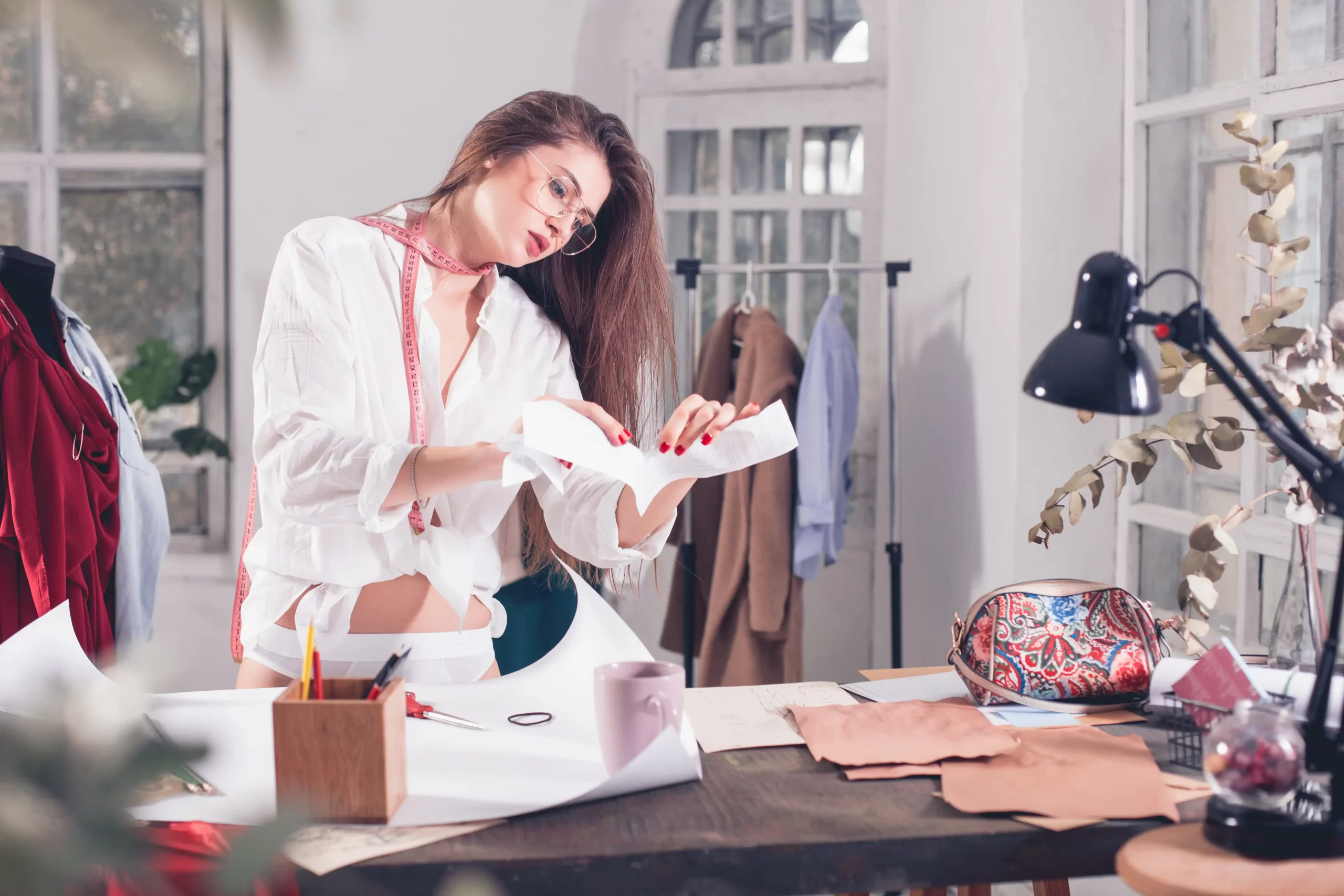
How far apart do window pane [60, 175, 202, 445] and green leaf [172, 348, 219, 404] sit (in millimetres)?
160

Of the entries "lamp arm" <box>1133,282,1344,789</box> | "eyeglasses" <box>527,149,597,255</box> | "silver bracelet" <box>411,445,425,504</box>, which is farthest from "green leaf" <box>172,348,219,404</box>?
"lamp arm" <box>1133,282,1344,789</box>

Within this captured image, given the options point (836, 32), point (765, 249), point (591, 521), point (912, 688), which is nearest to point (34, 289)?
point (591, 521)

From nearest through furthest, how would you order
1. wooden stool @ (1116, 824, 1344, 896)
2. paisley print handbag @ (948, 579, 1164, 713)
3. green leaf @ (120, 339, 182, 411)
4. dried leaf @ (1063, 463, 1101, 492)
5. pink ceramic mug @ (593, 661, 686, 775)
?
1. wooden stool @ (1116, 824, 1344, 896)
2. pink ceramic mug @ (593, 661, 686, 775)
3. paisley print handbag @ (948, 579, 1164, 713)
4. dried leaf @ (1063, 463, 1101, 492)
5. green leaf @ (120, 339, 182, 411)

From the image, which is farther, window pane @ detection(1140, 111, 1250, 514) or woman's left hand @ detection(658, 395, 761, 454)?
window pane @ detection(1140, 111, 1250, 514)

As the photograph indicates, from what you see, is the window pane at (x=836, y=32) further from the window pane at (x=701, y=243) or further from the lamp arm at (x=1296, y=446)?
the lamp arm at (x=1296, y=446)

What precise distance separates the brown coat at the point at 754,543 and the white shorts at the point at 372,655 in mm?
1437

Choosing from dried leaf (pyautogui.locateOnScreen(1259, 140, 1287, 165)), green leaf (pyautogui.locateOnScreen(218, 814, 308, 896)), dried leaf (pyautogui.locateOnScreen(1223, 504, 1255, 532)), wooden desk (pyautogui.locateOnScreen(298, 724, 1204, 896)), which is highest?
dried leaf (pyautogui.locateOnScreen(1259, 140, 1287, 165))

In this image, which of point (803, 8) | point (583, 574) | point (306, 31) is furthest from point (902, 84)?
point (306, 31)

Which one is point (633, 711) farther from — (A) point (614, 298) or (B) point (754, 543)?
(B) point (754, 543)

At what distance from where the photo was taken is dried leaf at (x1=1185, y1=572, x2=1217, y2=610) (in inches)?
60.6

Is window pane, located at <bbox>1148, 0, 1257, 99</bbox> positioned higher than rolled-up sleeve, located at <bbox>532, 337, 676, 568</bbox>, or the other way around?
window pane, located at <bbox>1148, 0, 1257, 99</bbox>

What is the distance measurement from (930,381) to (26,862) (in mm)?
3095

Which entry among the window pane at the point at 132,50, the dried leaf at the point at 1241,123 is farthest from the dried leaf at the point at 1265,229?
the window pane at the point at 132,50

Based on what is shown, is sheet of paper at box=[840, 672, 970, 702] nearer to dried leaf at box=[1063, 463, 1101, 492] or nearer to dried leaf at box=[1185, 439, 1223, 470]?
dried leaf at box=[1063, 463, 1101, 492]
